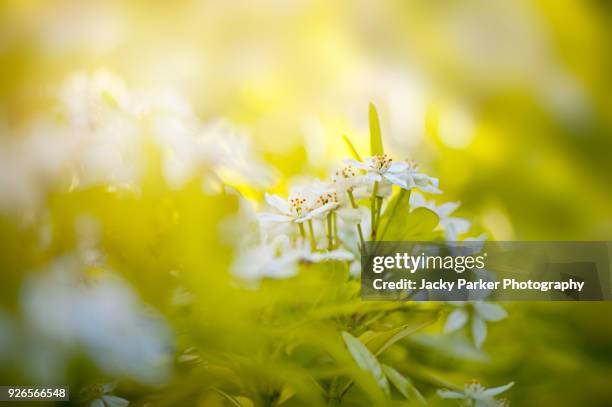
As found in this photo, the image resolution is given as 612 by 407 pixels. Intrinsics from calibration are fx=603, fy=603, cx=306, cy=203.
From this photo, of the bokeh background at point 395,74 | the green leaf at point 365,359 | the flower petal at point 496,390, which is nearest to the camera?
the green leaf at point 365,359

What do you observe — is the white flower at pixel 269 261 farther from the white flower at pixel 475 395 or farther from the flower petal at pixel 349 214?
the white flower at pixel 475 395

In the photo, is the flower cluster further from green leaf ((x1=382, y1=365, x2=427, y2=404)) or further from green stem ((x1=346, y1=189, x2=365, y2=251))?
green leaf ((x1=382, y1=365, x2=427, y2=404))

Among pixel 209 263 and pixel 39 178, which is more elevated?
pixel 39 178

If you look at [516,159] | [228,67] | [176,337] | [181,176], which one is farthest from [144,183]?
[516,159]

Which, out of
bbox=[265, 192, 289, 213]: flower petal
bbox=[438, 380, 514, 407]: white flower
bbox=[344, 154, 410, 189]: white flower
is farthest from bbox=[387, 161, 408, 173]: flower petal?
bbox=[438, 380, 514, 407]: white flower

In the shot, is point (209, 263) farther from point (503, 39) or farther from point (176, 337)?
point (503, 39)

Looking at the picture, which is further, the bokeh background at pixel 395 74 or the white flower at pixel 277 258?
the bokeh background at pixel 395 74

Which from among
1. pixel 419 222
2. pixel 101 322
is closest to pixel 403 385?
pixel 419 222

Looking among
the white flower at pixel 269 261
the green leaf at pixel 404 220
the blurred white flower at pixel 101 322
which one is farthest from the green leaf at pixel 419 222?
the blurred white flower at pixel 101 322
